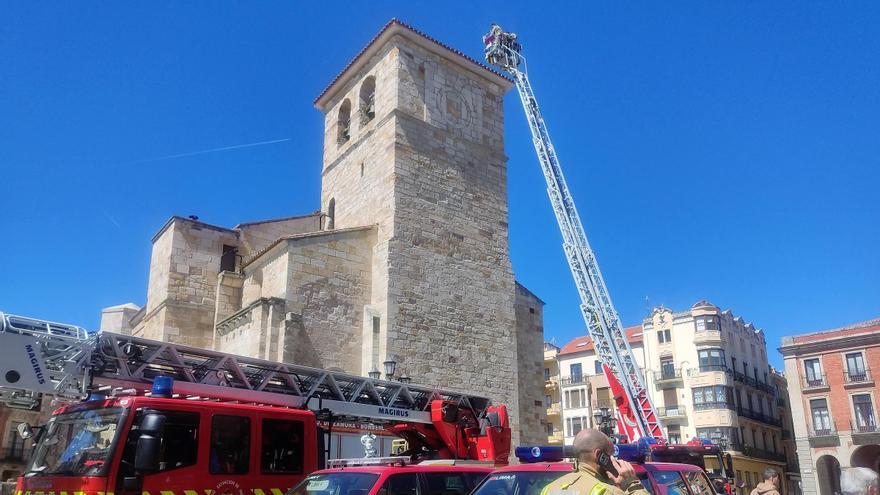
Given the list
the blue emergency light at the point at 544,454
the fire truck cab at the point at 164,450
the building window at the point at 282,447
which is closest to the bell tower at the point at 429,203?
the building window at the point at 282,447

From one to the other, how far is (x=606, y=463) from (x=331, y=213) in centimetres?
1997

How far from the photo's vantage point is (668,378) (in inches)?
1560

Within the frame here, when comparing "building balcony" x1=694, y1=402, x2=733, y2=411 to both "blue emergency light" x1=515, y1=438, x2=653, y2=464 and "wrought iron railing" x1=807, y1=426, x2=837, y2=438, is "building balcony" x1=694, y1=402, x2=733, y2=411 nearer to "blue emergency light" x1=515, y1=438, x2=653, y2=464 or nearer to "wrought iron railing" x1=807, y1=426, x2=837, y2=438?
"wrought iron railing" x1=807, y1=426, x2=837, y2=438

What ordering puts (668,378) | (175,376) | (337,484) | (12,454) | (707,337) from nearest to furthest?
(337,484) < (175,376) < (12,454) < (707,337) < (668,378)

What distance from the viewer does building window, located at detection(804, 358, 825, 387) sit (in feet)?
114

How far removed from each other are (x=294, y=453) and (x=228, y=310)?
1374cm

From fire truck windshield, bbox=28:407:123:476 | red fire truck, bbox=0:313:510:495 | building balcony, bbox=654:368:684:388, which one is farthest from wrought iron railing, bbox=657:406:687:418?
fire truck windshield, bbox=28:407:123:476

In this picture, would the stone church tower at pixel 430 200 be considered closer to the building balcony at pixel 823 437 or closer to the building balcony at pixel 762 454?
the building balcony at pixel 823 437

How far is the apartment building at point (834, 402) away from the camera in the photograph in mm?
32781

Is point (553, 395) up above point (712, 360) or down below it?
below

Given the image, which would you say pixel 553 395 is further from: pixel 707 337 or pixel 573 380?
pixel 707 337

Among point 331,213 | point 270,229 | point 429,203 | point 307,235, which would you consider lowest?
point 307,235

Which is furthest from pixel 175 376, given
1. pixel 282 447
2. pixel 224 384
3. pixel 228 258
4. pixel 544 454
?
pixel 228 258

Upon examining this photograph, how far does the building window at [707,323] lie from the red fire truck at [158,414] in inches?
1325
